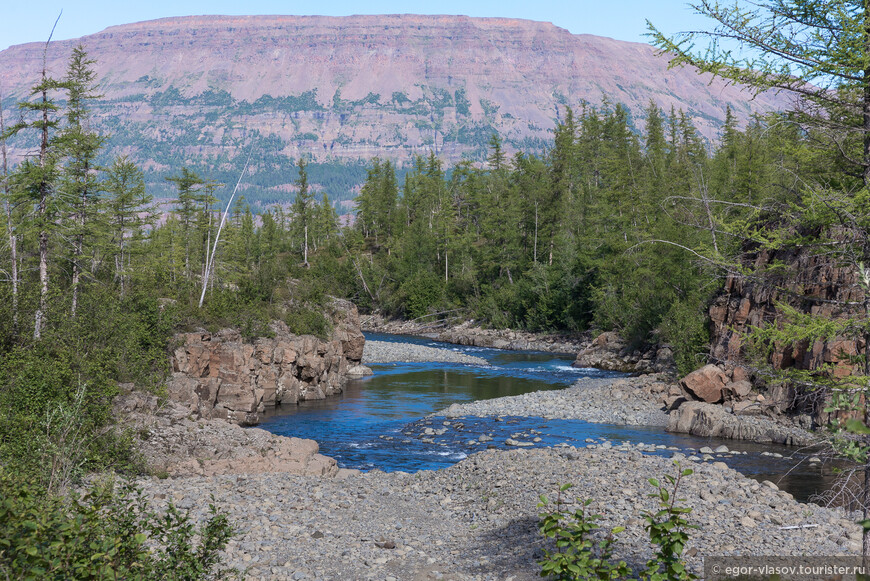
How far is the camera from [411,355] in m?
47.9

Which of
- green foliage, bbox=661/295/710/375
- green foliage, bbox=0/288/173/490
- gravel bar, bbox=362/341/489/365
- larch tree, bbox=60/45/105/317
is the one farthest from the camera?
gravel bar, bbox=362/341/489/365

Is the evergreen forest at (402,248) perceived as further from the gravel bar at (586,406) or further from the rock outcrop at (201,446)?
the gravel bar at (586,406)

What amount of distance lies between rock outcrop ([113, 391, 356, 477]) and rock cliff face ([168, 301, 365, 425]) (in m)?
3.28

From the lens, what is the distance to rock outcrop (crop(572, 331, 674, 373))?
38.2 m

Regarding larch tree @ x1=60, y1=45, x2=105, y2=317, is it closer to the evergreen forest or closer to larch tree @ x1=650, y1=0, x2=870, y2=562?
the evergreen forest

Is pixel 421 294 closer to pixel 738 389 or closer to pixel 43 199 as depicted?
pixel 738 389

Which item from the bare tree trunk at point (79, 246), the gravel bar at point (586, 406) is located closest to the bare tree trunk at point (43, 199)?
the bare tree trunk at point (79, 246)

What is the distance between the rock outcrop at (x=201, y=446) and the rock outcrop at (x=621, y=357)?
77.1 ft

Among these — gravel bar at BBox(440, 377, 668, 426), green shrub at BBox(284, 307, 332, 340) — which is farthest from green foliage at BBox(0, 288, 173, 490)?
gravel bar at BBox(440, 377, 668, 426)

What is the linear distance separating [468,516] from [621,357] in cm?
3283

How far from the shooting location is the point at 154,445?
16.9m

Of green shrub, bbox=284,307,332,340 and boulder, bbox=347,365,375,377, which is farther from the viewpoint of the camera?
boulder, bbox=347,365,375,377

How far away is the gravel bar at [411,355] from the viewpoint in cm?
4575

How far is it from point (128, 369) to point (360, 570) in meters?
12.9
